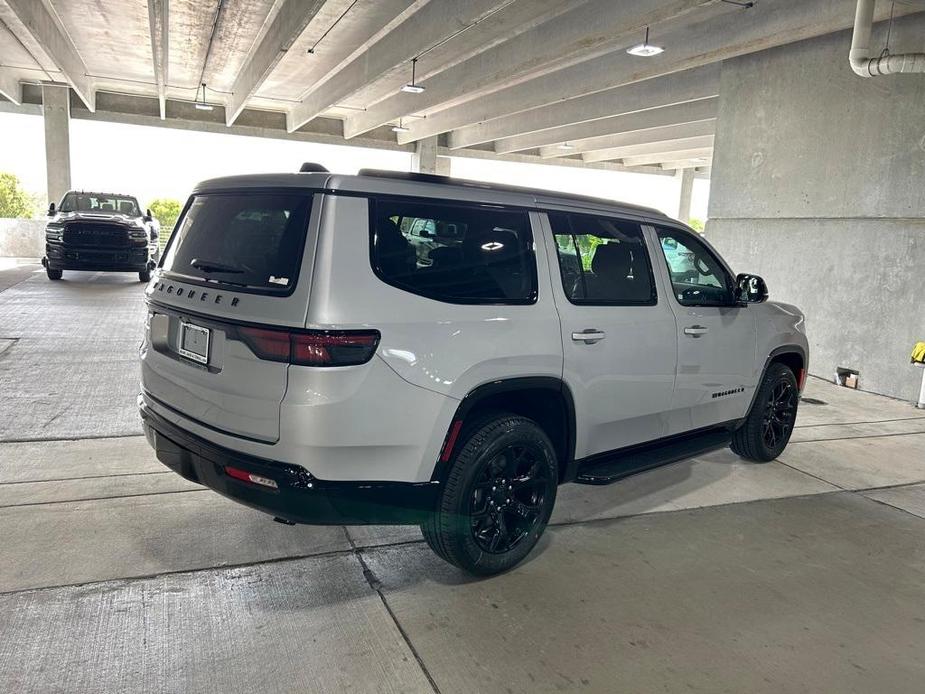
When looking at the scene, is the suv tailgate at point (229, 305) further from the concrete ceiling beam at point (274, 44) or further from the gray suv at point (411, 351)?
the concrete ceiling beam at point (274, 44)

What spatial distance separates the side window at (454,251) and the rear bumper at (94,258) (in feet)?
38.6

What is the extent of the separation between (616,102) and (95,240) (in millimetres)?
11534

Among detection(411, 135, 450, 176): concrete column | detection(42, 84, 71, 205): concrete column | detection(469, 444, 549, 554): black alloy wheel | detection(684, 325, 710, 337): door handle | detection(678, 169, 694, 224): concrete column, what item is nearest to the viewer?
detection(469, 444, 549, 554): black alloy wheel

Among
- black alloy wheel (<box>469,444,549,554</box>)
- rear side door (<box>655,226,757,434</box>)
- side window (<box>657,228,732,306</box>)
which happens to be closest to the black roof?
side window (<box>657,228,732,306</box>)

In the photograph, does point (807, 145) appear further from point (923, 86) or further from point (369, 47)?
point (369, 47)

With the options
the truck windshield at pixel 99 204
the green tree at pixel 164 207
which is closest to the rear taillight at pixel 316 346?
the truck windshield at pixel 99 204

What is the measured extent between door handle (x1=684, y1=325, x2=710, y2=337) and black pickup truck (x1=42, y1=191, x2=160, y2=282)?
1177cm

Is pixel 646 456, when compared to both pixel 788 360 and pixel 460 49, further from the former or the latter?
pixel 460 49

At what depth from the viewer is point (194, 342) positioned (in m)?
3.00

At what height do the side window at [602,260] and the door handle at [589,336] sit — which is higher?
the side window at [602,260]

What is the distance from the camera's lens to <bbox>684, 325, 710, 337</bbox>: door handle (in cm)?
412

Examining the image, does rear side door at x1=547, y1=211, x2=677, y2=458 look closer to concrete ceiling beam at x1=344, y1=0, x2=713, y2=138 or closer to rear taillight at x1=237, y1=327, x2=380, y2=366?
rear taillight at x1=237, y1=327, x2=380, y2=366

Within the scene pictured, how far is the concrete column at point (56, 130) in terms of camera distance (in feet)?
72.1

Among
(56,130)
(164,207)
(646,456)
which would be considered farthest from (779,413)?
(164,207)
